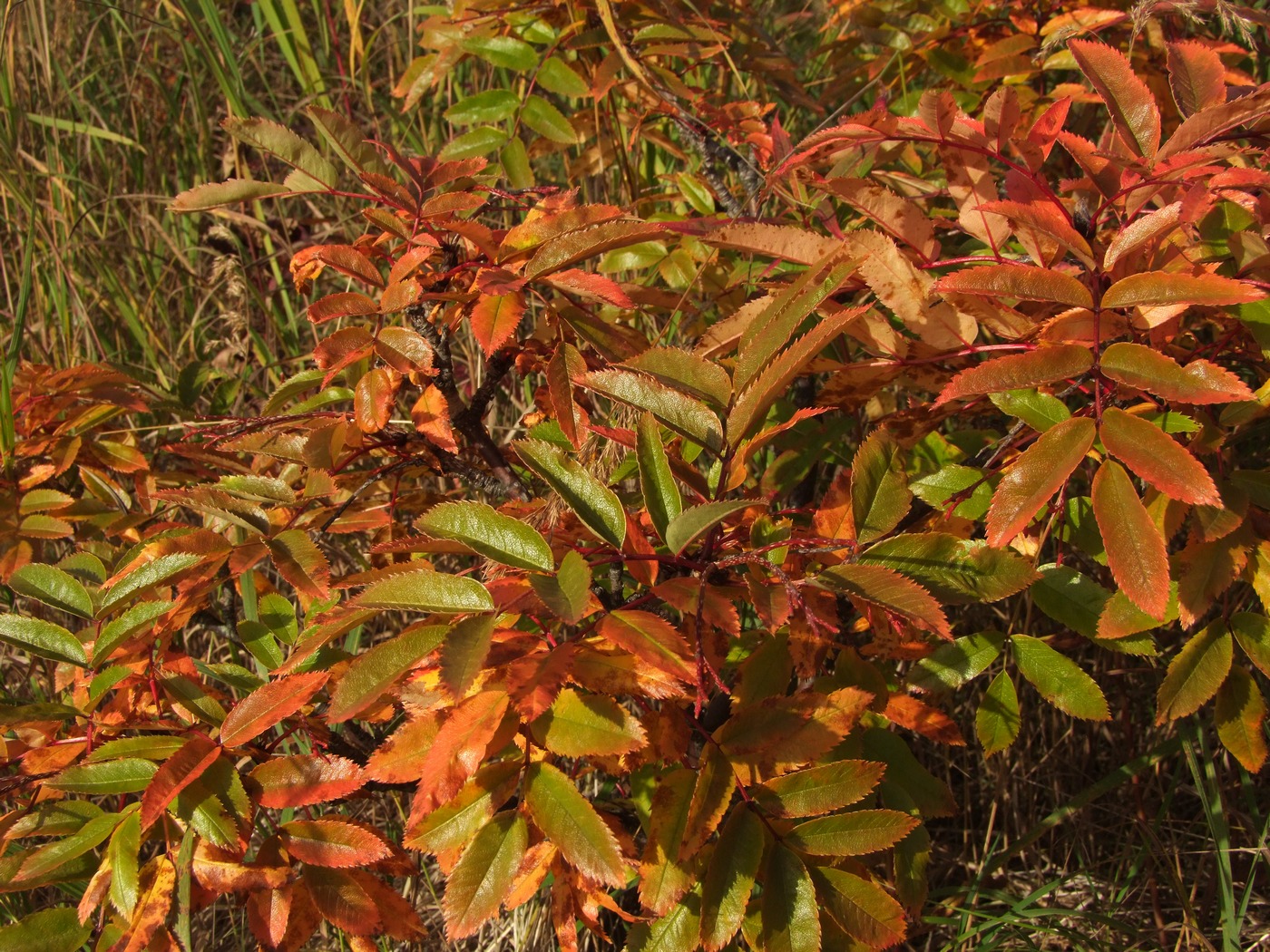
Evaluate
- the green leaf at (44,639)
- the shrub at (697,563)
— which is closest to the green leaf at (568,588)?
the shrub at (697,563)

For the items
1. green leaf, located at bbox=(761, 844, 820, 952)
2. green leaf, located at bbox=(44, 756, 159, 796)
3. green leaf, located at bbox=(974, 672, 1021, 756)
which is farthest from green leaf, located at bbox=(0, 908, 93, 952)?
green leaf, located at bbox=(974, 672, 1021, 756)

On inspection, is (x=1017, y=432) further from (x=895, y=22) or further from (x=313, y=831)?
(x=895, y=22)

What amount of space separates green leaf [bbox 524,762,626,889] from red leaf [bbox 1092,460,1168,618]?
385 mm

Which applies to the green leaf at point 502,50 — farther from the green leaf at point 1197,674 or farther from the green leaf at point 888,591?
the green leaf at point 1197,674

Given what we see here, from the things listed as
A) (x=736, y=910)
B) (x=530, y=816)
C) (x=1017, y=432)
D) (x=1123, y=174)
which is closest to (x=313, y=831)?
(x=530, y=816)

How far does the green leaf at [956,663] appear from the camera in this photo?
2.95ft

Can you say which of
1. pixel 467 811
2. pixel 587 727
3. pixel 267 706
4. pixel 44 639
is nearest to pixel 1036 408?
pixel 587 727

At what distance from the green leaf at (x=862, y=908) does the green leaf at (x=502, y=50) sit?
106 cm

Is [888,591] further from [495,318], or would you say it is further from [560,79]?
[560,79]

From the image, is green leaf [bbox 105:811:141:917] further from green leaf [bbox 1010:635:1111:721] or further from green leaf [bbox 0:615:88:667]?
green leaf [bbox 1010:635:1111:721]

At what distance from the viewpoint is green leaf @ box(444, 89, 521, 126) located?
54.6 inches

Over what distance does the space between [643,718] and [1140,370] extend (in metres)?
0.46

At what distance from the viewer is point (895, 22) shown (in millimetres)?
1727

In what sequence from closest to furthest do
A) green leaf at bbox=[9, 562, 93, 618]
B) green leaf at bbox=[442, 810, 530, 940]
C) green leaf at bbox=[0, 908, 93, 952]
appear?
green leaf at bbox=[442, 810, 530, 940] → green leaf at bbox=[0, 908, 93, 952] → green leaf at bbox=[9, 562, 93, 618]
